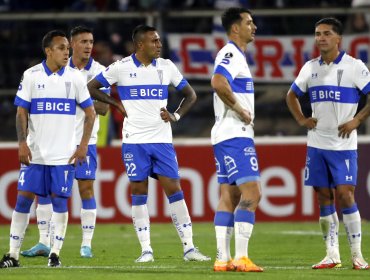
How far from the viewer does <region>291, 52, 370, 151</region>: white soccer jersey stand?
1195 cm

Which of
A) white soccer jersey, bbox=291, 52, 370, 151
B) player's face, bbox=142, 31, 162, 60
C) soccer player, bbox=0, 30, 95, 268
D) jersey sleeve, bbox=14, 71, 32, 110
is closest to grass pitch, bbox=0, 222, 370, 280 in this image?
soccer player, bbox=0, 30, 95, 268

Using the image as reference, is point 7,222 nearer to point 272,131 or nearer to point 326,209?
point 272,131

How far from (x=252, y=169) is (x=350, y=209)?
50.4 inches

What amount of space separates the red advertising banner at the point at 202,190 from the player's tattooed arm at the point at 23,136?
761cm

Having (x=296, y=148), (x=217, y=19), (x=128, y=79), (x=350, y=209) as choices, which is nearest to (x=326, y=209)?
(x=350, y=209)

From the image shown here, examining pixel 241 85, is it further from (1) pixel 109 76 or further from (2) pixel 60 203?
(1) pixel 109 76

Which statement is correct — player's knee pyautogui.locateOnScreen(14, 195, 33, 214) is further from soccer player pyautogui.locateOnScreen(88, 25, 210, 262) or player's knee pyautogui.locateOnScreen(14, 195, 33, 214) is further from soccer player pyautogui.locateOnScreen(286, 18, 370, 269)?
soccer player pyautogui.locateOnScreen(286, 18, 370, 269)

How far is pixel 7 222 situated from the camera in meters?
19.6

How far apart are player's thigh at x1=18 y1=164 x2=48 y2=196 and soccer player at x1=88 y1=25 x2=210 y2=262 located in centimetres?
153

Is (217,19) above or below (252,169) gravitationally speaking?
above

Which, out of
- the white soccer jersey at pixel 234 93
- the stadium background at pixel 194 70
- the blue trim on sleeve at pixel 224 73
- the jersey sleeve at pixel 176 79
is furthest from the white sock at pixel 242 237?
the stadium background at pixel 194 70

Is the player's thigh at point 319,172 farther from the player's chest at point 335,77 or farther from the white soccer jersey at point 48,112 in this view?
the white soccer jersey at point 48,112

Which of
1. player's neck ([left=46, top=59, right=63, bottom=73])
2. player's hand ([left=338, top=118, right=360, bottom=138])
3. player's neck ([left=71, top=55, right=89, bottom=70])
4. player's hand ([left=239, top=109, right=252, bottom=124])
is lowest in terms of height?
player's hand ([left=338, top=118, right=360, bottom=138])

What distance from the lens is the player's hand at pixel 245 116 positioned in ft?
36.6
